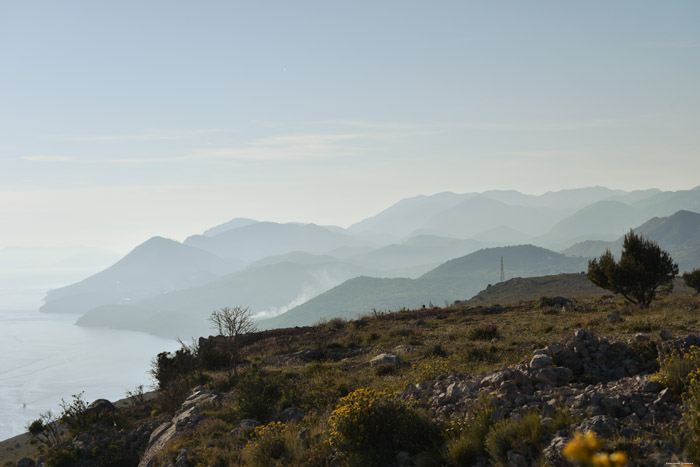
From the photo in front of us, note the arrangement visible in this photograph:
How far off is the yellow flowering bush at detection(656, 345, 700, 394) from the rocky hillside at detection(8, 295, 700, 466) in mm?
32

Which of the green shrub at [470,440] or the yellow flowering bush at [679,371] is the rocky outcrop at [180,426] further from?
the yellow flowering bush at [679,371]

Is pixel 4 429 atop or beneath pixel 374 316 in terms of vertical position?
beneath

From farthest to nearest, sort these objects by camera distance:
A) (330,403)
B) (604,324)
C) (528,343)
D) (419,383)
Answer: (604,324) → (528,343) → (330,403) → (419,383)

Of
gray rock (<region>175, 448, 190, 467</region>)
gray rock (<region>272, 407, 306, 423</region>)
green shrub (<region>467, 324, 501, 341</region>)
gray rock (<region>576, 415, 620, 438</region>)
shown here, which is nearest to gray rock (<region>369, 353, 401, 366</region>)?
gray rock (<region>272, 407, 306, 423</region>)

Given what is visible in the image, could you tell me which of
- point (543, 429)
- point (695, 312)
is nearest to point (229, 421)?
point (543, 429)

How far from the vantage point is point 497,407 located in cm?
863

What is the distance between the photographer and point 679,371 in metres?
8.03

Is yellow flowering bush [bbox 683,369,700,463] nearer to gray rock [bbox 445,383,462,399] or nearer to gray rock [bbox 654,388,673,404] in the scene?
gray rock [bbox 654,388,673,404]

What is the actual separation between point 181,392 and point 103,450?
4.09 meters

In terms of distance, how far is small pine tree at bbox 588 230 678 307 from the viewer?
2514 centimetres

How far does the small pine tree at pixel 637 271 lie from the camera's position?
25141mm

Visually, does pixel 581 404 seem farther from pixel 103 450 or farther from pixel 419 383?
pixel 103 450

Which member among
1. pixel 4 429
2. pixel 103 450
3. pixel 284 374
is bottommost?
pixel 4 429

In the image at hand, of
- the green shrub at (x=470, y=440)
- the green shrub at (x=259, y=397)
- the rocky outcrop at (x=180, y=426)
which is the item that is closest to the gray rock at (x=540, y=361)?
the green shrub at (x=470, y=440)
